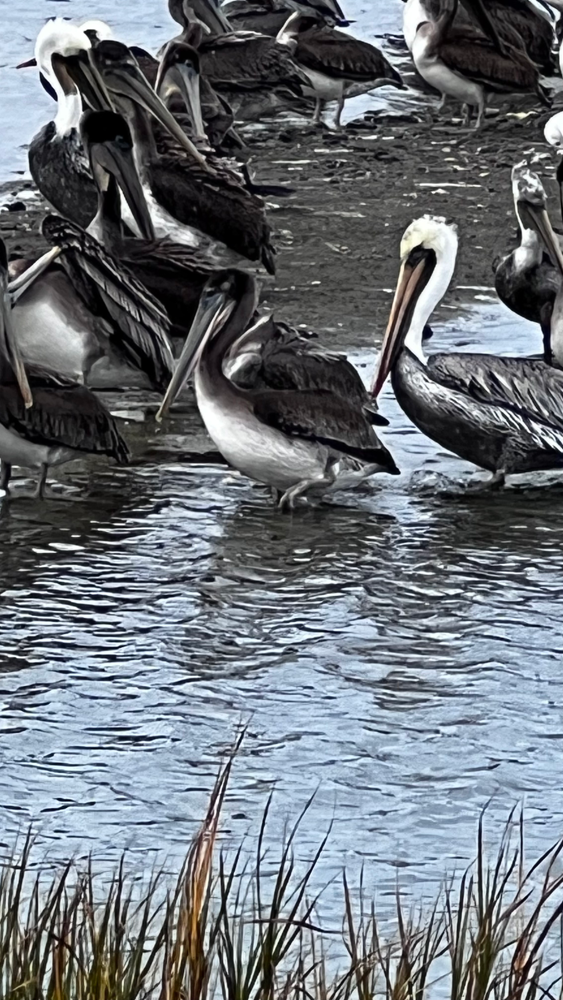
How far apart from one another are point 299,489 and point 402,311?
3.25 feet

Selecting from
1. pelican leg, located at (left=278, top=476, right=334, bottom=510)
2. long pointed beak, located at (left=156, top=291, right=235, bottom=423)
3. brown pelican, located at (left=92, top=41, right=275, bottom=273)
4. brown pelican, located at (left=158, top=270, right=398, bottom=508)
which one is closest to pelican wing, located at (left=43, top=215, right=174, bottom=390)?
long pointed beak, located at (left=156, top=291, right=235, bottom=423)

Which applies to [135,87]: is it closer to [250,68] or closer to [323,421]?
[250,68]

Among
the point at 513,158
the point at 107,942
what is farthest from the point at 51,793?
the point at 513,158

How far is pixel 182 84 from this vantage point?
11055 millimetres

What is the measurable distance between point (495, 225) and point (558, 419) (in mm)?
4016

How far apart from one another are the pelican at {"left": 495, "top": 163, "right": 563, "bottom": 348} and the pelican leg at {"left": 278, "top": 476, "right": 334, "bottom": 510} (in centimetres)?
181

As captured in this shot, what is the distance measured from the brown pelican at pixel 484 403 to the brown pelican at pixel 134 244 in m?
1.23

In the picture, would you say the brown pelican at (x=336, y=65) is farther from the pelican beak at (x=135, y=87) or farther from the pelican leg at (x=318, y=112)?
the pelican beak at (x=135, y=87)

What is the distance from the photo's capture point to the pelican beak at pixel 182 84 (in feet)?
Result: 36.1

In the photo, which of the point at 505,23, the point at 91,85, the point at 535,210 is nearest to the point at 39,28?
the point at 505,23

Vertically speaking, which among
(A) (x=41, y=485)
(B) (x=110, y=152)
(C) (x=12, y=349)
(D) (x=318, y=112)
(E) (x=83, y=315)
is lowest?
(A) (x=41, y=485)

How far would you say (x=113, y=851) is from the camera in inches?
159

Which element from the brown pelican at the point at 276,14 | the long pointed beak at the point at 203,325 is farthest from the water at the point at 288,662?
the brown pelican at the point at 276,14

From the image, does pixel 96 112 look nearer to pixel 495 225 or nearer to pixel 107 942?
pixel 495 225
